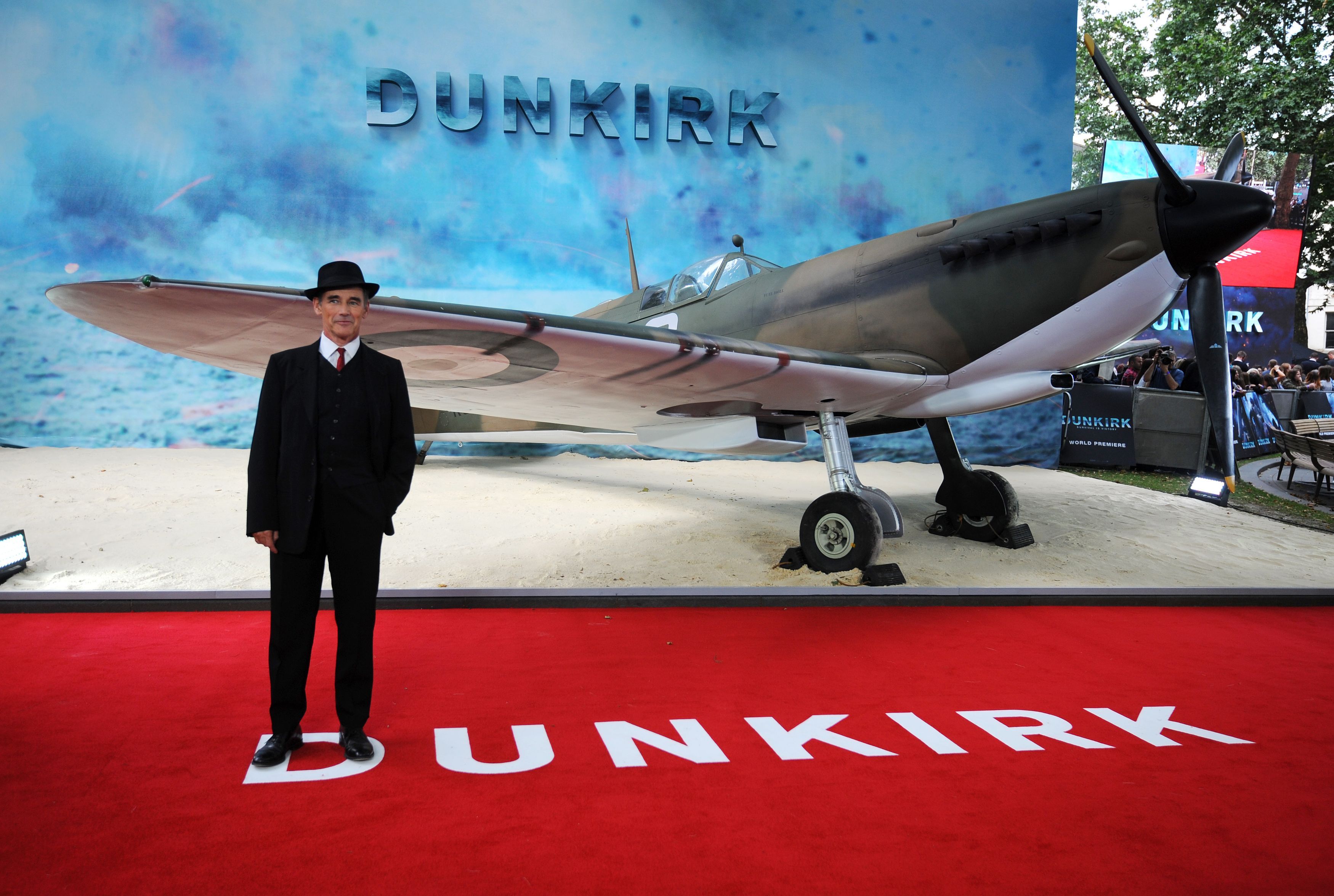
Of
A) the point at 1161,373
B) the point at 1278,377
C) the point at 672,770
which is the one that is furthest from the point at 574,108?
the point at 1278,377

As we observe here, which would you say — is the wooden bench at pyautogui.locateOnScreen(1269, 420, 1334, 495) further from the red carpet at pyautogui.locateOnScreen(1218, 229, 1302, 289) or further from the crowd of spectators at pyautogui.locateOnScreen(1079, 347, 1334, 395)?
the red carpet at pyautogui.locateOnScreen(1218, 229, 1302, 289)

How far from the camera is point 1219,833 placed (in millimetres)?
1416

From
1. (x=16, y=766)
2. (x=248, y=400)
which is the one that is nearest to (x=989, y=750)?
(x=16, y=766)

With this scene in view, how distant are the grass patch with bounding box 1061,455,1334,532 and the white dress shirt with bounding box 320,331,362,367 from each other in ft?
19.4

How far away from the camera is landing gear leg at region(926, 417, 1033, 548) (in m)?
4.40

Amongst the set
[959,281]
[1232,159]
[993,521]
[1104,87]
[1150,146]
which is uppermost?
[1104,87]

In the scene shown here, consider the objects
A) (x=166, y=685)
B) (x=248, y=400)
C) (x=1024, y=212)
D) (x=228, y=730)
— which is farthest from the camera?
(x=248, y=400)

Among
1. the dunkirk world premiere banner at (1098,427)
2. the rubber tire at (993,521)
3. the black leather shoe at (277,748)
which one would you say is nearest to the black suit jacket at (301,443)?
the black leather shoe at (277,748)

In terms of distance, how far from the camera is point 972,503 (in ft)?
14.8

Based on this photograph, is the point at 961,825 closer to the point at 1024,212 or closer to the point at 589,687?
the point at 589,687

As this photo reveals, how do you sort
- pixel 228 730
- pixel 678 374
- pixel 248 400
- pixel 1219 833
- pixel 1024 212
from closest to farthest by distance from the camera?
pixel 1219 833
pixel 228 730
pixel 678 374
pixel 1024 212
pixel 248 400

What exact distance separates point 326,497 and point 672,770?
1018 millimetres

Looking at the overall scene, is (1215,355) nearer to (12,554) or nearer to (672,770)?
(672,770)

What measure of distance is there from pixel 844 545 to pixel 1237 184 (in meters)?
2.23
